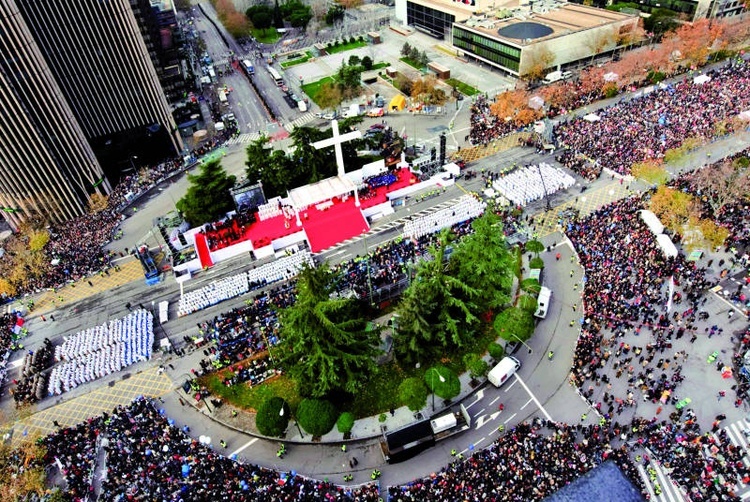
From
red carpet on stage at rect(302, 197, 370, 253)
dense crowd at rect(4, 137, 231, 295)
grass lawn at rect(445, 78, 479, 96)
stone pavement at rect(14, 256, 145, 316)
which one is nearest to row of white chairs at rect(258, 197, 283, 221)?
red carpet on stage at rect(302, 197, 370, 253)

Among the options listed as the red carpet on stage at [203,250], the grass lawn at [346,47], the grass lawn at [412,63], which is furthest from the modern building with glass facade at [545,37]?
the red carpet on stage at [203,250]

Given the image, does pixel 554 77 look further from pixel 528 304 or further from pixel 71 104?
pixel 71 104

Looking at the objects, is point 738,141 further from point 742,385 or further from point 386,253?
point 386,253

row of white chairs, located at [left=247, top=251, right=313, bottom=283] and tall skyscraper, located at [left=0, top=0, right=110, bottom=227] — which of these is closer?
row of white chairs, located at [left=247, top=251, right=313, bottom=283]

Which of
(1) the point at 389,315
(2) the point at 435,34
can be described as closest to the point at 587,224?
(1) the point at 389,315

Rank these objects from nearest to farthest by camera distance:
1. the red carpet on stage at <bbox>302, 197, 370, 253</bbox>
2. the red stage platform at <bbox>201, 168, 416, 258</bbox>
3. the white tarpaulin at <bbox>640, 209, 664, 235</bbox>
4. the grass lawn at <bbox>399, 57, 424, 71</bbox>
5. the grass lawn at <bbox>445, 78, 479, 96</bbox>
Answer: the white tarpaulin at <bbox>640, 209, 664, 235</bbox> < the red carpet on stage at <bbox>302, 197, 370, 253</bbox> < the red stage platform at <bbox>201, 168, 416, 258</bbox> < the grass lawn at <bbox>445, 78, 479, 96</bbox> < the grass lawn at <bbox>399, 57, 424, 71</bbox>

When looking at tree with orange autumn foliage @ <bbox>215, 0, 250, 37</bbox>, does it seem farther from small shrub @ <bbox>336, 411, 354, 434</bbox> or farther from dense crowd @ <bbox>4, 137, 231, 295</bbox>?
small shrub @ <bbox>336, 411, 354, 434</bbox>
